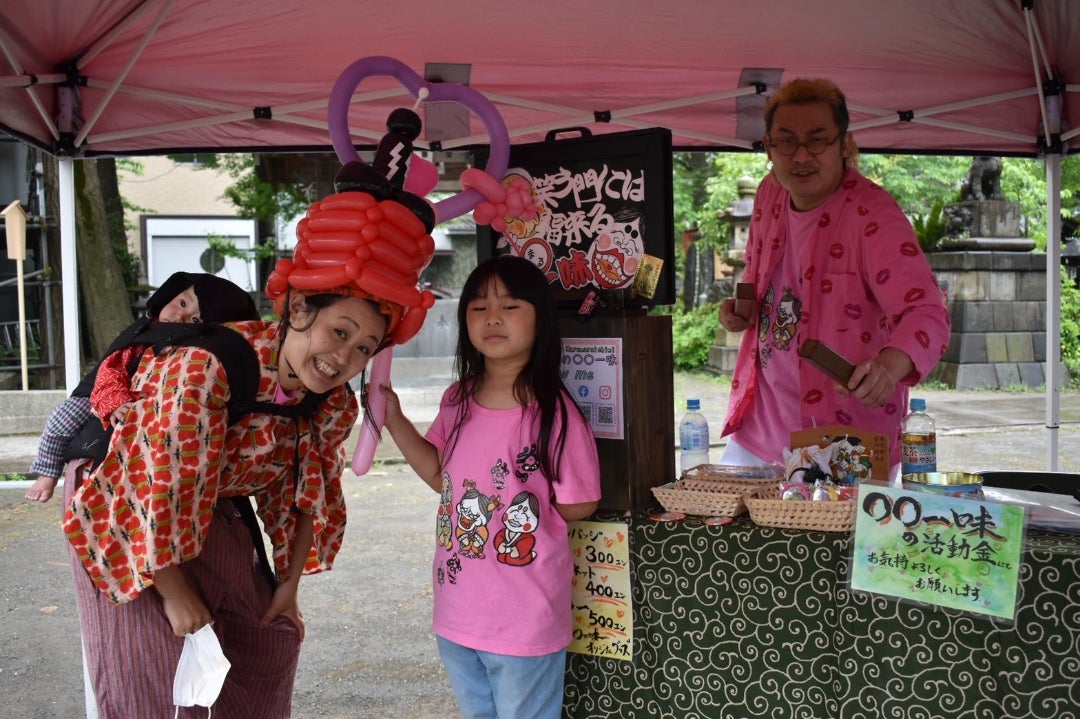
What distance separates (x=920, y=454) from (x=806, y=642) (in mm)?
528

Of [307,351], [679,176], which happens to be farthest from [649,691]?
[679,176]

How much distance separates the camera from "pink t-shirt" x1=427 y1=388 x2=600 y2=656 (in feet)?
6.74

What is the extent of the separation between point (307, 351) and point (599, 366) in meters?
0.75

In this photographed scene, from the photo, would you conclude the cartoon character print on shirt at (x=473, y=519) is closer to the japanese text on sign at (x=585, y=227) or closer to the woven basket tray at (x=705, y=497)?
the woven basket tray at (x=705, y=497)

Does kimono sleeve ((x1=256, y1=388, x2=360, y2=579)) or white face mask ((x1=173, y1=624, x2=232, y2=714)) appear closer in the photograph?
white face mask ((x1=173, y1=624, x2=232, y2=714))

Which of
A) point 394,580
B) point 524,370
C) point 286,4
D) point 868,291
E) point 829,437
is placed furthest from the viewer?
point 394,580

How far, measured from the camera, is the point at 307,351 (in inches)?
72.8

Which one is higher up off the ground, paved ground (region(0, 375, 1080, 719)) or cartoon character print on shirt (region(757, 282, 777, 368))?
cartoon character print on shirt (region(757, 282, 777, 368))

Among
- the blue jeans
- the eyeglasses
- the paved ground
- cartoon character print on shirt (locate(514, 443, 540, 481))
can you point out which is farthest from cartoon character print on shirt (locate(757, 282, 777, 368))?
the paved ground

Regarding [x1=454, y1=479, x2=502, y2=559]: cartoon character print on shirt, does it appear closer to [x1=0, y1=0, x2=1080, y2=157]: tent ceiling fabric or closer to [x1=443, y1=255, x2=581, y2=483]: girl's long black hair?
[x1=443, y1=255, x2=581, y2=483]: girl's long black hair

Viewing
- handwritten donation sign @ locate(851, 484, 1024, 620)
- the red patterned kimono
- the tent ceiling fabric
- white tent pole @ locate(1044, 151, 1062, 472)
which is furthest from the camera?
white tent pole @ locate(1044, 151, 1062, 472)

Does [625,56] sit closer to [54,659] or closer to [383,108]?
A: [383,108]

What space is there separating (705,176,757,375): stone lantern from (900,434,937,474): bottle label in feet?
37.2

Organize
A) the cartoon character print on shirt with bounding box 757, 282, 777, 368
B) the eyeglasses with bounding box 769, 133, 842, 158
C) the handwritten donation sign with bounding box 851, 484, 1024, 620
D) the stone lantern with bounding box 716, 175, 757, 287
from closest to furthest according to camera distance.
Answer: the handwritten donation sign with bounding box 851, 484, 1024, 620 → the eyeglasses with bounding box 769, 133, 842, 158 → the cartoon character print on shirt with bounding box 757, 282, 777, 368 → the stone lantern with bounding box 716, 175, 757, 287
